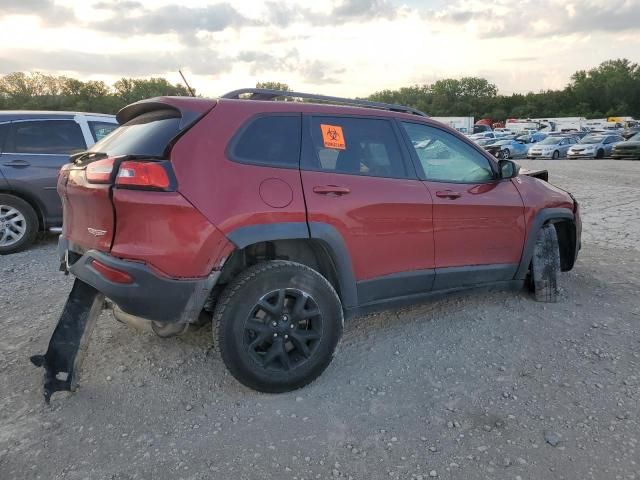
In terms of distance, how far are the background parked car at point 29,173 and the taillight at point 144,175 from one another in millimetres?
4084

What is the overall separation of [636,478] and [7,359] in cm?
380

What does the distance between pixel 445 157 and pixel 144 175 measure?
7.44 ft

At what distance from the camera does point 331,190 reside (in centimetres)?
305

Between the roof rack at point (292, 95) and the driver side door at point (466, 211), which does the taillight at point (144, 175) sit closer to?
the roof rack at point (292, 95)

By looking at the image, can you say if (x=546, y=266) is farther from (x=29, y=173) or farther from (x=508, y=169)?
(x=29, y=173)

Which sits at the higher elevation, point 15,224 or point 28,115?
point 28,115

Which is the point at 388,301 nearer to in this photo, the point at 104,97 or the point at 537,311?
the point at 537,311

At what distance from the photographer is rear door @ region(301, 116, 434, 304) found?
10.1 ft

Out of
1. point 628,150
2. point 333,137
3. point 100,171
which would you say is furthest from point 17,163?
point 628,150

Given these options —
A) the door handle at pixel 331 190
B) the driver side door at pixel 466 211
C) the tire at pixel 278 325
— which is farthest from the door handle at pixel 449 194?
the tire at pixel 278 325

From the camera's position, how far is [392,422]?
2.69 meters

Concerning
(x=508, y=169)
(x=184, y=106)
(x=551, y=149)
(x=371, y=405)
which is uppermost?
(x=184, y=106)

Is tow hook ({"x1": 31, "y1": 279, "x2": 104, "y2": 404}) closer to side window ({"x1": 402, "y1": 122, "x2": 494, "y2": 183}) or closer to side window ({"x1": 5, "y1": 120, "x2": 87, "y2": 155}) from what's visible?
side window ({"x1": 402, "y1": 122, "x2": 494, "y2": 183})

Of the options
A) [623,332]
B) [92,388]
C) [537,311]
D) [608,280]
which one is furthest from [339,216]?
[608,280]
